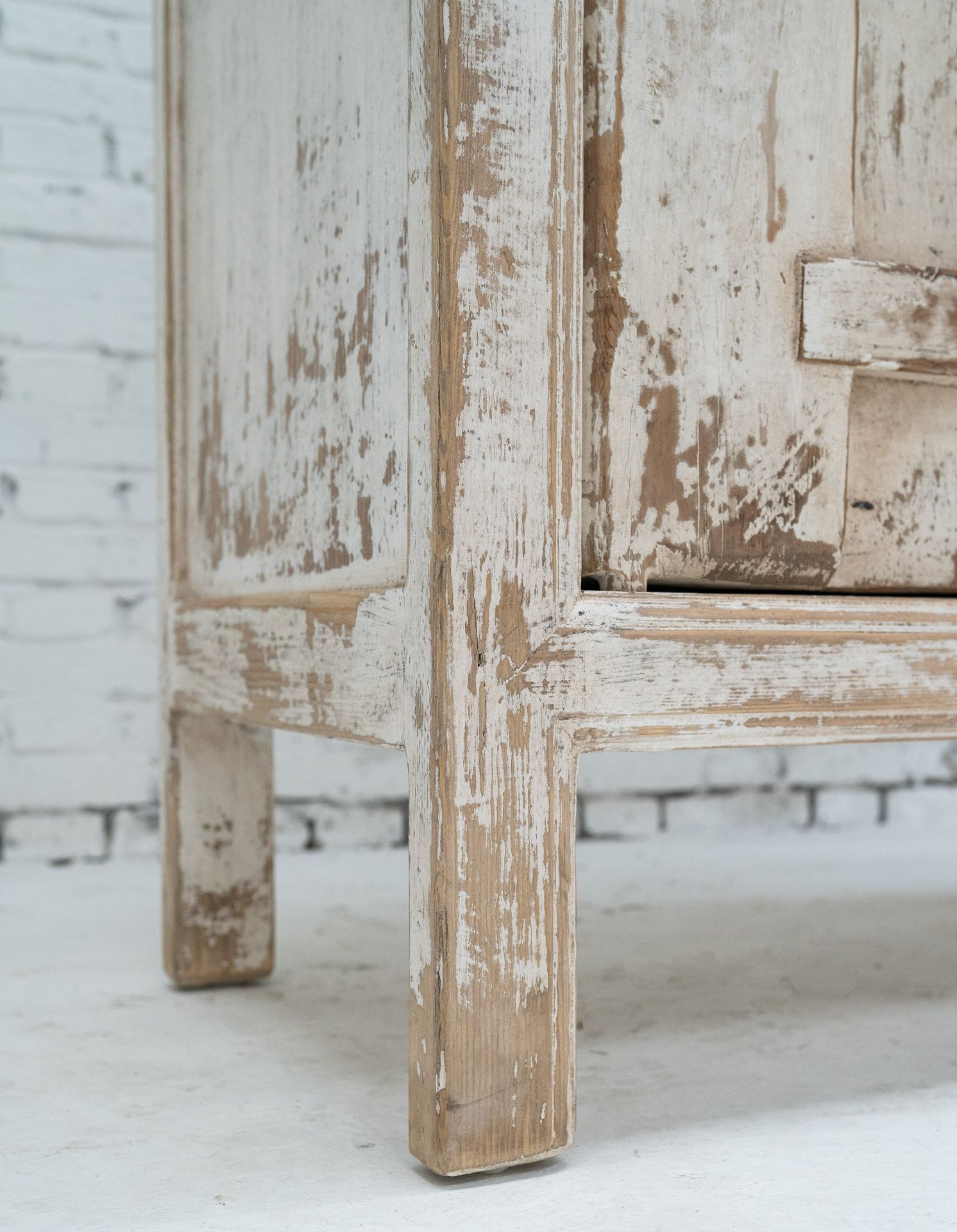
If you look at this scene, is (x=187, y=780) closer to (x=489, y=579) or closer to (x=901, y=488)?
(x=489, y=579)

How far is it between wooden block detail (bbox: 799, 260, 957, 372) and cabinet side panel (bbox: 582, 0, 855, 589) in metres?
0.01

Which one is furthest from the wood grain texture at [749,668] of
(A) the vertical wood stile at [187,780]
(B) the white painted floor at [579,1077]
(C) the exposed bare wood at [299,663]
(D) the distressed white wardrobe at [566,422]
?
(A) the vertical wood stile at [187,780]

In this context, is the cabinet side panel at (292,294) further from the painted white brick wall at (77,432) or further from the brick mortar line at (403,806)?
the brick mortar line at (403,806)

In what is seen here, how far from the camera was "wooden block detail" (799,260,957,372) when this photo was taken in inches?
31.0

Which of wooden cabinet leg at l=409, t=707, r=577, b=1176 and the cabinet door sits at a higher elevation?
the cabinet door

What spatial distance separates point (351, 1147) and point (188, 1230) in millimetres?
132

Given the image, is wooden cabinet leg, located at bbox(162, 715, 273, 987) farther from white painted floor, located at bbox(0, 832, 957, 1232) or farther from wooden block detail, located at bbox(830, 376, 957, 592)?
wooden block detail, located at bbox(830, 376, 957, 592)

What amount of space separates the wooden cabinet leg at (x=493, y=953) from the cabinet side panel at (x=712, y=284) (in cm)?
15

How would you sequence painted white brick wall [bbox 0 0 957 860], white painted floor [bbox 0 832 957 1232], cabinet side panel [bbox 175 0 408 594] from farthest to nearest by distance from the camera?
painted white brick wall [bbox 0 0 957 860]
cabinet side panel [bbox 175 0 408 594]
white painted floor [bbox 0 832 957 1232]

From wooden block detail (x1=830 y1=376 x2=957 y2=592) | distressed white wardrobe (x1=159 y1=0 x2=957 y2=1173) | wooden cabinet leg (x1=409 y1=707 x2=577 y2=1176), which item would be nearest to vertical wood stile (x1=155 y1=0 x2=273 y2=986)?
distressed white wardrobe (x1=159 y1=0 x2=957 y2=1173)

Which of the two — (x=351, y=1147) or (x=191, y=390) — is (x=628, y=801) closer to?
(x=191, y=390)

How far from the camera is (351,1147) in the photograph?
730 mm

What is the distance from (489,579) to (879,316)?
0.34 meters

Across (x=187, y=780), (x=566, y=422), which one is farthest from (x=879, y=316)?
(x=187, y=780)
